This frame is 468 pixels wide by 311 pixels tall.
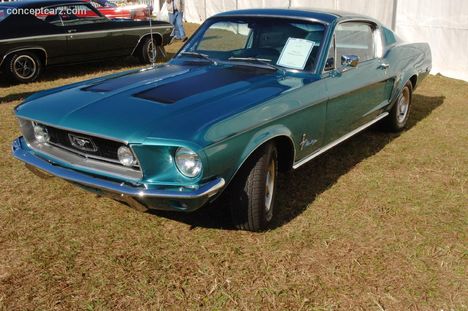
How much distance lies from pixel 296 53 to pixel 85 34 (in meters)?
5.70

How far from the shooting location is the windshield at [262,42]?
12.1ft

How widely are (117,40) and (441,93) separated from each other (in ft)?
19.3

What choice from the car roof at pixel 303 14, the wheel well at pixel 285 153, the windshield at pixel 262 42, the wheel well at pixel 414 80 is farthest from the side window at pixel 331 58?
the wheel well at pixel 414 80

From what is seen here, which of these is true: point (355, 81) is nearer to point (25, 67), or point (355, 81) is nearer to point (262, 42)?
point (262, 42)

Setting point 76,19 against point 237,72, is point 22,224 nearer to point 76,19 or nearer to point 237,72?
point 237,72

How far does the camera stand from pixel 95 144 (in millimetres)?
2787

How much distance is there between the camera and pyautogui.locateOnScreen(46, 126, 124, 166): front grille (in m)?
2.74

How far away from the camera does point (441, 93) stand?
7449mm

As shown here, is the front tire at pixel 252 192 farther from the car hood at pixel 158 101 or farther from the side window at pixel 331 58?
the side window at pixel 331 58

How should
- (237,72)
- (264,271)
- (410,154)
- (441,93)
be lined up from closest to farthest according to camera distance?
(264,271)
(237,72)
(410,154)
(441,93)

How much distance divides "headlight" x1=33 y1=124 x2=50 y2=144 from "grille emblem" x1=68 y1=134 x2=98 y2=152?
0.36 metres

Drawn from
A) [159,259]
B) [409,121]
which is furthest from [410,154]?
[159,259]

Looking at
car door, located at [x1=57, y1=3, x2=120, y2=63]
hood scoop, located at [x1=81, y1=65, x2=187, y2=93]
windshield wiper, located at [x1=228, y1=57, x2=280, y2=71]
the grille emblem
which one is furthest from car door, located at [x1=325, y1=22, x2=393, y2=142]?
car door, located at [x1=57, y1=3, x2=120, y2=63]

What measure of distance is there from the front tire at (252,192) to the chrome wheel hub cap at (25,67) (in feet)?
20.0
